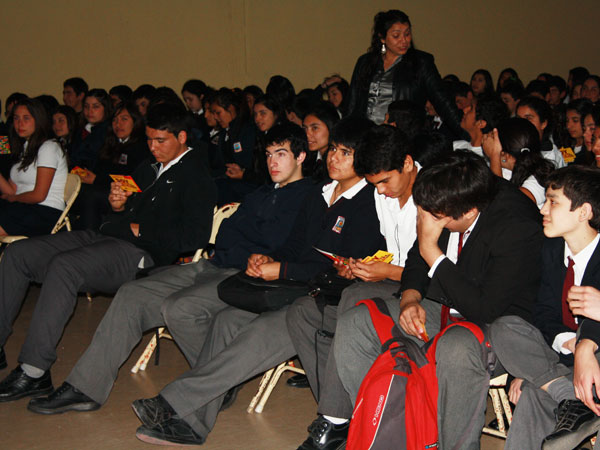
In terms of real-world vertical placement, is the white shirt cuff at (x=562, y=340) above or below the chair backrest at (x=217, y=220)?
below

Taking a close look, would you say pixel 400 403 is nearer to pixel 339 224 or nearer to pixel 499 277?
pixel 499 277

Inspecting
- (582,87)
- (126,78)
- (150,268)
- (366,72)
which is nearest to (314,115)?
(366,72)

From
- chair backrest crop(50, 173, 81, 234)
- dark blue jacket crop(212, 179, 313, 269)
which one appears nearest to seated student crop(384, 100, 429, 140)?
dark blue jacket crop(212, 179, 313, 269)

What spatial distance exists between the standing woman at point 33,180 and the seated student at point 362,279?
2.31 metres

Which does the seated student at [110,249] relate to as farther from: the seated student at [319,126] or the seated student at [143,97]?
the seated student at [143,97]

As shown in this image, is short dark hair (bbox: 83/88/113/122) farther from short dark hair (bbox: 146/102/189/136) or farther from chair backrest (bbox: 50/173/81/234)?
short dark hair (bbox: 146/102/189/136)

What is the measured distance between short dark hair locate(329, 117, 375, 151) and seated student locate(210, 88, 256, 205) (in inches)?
80.3

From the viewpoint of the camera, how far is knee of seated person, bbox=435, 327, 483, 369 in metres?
2.29

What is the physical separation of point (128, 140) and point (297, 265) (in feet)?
8.43

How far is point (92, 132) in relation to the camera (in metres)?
5.95

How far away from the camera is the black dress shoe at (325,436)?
2736 mm

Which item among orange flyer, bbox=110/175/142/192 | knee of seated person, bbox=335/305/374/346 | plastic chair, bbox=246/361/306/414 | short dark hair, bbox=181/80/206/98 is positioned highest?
short dark hair, bbox=181/80/206/98

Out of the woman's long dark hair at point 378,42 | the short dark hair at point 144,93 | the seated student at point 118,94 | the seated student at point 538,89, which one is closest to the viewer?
the woman's long dark hair at point 378,42

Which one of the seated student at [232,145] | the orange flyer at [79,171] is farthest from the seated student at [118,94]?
the orange flyer at [79,171]
